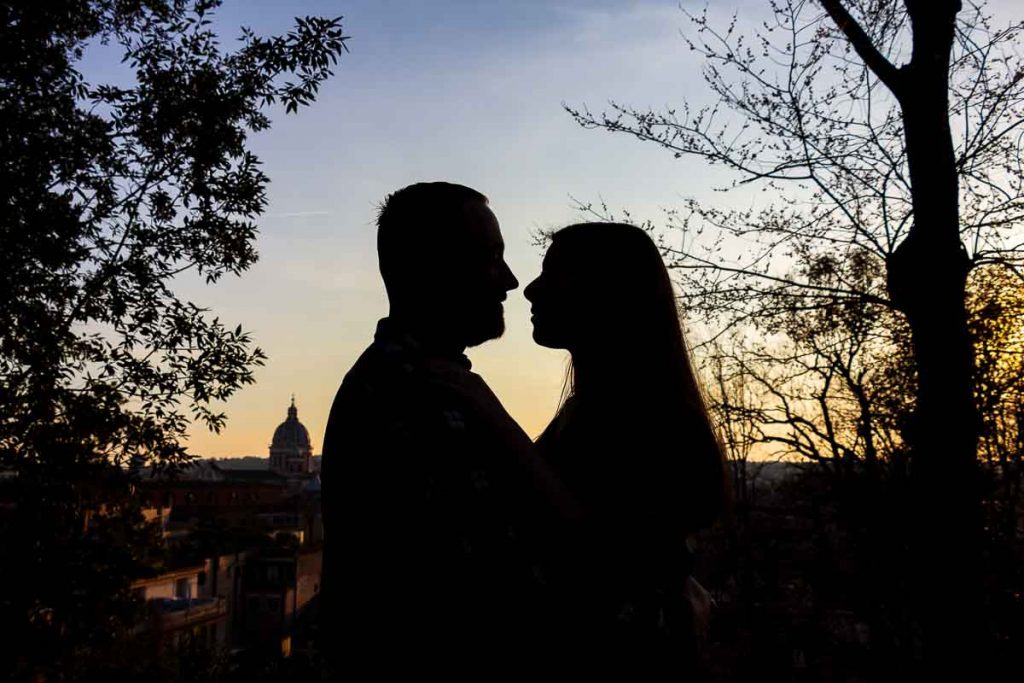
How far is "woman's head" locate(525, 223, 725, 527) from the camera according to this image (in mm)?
1849

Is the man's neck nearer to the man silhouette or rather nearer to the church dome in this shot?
the man silhouette

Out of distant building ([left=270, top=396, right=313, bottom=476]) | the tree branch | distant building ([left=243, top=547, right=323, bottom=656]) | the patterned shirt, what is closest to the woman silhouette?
the patterned shirt

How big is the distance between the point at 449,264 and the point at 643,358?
1.78 ft

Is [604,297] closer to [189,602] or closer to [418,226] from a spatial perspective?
[418,226]

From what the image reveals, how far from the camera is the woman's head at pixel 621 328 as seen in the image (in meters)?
1.85

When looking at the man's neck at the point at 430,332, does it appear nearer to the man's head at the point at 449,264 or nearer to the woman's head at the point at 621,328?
the man's head at the point at 449,264

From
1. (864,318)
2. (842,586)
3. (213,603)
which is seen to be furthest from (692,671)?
(213,603)

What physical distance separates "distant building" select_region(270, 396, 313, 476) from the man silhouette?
128768 mm

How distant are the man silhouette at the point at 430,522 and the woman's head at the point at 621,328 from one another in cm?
36

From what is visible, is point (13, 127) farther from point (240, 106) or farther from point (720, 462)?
point (720, 462)

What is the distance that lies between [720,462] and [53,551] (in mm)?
6161

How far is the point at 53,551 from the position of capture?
245 inches

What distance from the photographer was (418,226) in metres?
1.81

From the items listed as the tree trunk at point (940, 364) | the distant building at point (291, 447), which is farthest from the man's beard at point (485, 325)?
the distant building at point (291, 447)
